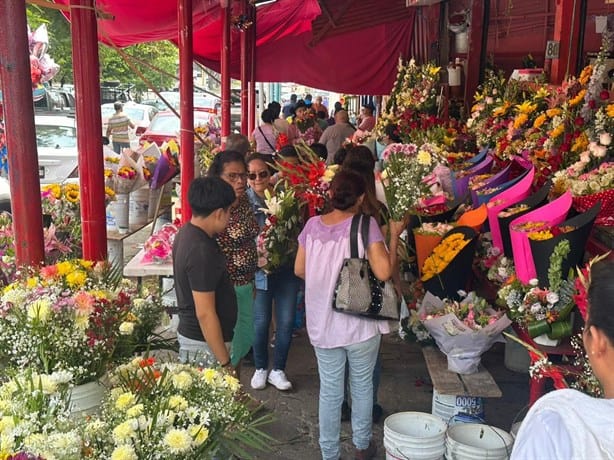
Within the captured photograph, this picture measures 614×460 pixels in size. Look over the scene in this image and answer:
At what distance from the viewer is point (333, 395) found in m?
3.50

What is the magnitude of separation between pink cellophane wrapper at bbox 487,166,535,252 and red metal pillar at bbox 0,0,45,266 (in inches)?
106

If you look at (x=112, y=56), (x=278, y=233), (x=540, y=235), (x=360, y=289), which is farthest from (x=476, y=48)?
(x=112, y=56)

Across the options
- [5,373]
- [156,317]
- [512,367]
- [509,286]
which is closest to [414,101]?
[512,367]

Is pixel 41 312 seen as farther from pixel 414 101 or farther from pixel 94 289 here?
pixel 414 101

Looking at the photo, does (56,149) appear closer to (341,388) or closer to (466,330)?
(341,388)

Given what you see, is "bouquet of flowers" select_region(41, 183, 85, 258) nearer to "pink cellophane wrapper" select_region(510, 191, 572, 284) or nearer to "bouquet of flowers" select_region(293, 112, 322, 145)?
"pink cellophane wrapper" select_region(510, 191, 572, 284)

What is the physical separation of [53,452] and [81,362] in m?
0.50

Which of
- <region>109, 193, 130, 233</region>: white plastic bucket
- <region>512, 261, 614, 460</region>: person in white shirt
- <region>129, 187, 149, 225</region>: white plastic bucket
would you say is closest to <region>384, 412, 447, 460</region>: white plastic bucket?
<region>512, 261, 614, 460</region>: person in white shirt

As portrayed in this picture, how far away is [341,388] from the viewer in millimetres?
3516

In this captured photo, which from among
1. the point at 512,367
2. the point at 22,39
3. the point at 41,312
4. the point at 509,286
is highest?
the point at 22,39

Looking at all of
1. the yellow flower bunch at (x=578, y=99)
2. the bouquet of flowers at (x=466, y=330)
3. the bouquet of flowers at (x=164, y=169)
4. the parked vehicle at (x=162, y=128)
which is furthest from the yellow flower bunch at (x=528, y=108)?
the parked vehicle at (x=162, y=128)

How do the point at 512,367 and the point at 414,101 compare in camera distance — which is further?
the point at 414,101

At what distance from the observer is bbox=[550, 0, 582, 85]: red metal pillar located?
217 inches

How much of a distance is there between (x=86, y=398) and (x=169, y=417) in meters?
0.44
